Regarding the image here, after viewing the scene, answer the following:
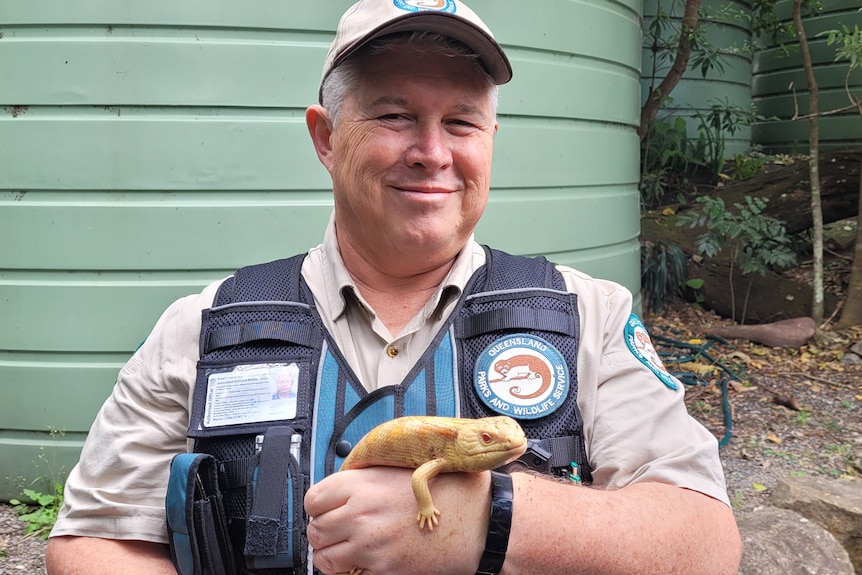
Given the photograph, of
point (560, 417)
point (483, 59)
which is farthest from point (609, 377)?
point (483, 59)

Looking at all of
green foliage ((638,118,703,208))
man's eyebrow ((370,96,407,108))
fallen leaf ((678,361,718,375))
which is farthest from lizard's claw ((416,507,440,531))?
green foliage ((638,118,703,208))

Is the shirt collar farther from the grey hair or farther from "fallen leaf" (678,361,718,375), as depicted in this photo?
"fallen leaf" (678,361,718,375)

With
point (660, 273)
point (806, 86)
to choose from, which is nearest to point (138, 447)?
point (660, 273)

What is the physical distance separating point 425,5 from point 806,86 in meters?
12.1

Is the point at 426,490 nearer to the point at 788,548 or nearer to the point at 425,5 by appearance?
the point at 425,5

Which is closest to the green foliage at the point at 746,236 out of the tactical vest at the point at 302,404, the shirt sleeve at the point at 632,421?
the shirt sleeve at the point at 632,421

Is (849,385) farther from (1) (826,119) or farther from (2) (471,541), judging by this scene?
(1) (826,119)

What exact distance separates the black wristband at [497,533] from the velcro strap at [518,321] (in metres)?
0.49

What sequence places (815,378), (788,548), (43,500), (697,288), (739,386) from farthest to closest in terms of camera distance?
(697,288), (815,378), (739,386), (43,500), (788,548)

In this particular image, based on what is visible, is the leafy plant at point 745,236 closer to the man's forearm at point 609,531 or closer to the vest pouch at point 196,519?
the man's forearm at point 609,531

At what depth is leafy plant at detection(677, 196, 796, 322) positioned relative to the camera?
752 cm

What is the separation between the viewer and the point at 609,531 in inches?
62.9

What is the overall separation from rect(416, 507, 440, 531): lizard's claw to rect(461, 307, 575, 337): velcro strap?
22.1 inches

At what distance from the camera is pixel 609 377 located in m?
1.90
